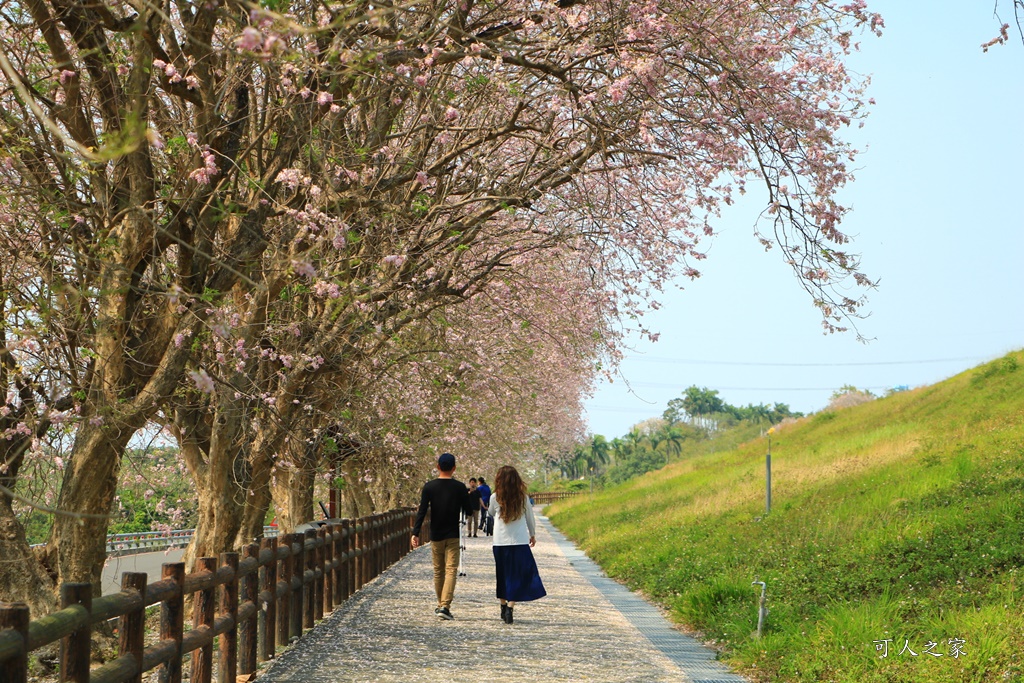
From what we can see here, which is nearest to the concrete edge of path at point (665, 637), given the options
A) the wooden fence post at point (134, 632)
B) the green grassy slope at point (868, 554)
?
the green grassy slope at point (868, 554)

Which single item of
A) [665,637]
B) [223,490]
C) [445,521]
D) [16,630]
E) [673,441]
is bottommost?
[665,637]

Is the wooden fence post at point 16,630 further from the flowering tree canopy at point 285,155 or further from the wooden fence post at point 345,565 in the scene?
the wooden fence post at point 345,565

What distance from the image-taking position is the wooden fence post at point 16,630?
4426mm

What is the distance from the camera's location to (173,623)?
23.5ft

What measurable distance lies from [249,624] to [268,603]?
1.11m

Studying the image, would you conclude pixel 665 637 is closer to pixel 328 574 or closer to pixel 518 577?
pixel 518 577

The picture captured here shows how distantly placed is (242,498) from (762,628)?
23.9ft

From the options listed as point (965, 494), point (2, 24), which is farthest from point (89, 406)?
point (965, 494)

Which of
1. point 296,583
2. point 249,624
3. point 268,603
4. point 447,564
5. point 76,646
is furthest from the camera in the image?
point 447,564

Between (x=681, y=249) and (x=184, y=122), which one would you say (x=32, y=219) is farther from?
(x=681, y=249)

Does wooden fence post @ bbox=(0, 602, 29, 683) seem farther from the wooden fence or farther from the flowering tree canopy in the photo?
the flowering tree canopy

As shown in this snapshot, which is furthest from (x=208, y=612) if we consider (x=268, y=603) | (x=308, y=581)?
(x=308, y=581)

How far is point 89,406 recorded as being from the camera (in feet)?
34.1

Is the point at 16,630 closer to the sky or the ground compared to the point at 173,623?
closer to the sky
